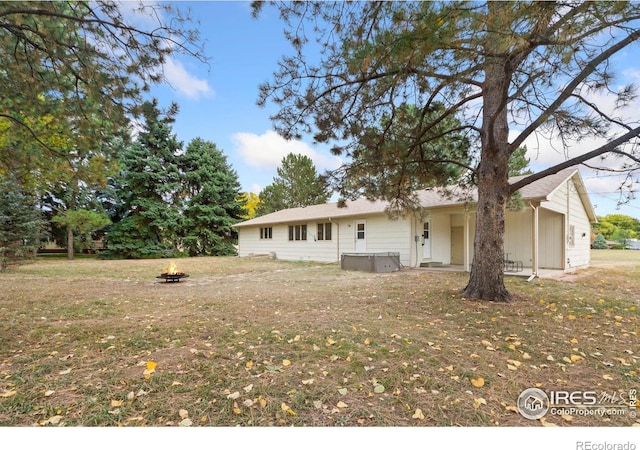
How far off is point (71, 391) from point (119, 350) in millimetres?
940

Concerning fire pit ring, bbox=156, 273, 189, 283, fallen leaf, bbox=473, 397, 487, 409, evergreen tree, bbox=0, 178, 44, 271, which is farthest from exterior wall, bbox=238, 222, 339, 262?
fallen leaf, bbox=473, 397, 487, 409

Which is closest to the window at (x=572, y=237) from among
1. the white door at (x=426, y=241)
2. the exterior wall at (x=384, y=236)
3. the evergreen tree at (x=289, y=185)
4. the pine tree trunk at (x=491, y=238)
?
the white door at (x=426, y=241)

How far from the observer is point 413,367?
302cm

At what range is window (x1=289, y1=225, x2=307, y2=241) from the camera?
676 inches

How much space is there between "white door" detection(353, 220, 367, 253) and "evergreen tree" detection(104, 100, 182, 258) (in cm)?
1510

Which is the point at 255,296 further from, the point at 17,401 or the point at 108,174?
the point at 17,401

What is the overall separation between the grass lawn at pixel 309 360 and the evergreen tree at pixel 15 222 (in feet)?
26.8

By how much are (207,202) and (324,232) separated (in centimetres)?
1328

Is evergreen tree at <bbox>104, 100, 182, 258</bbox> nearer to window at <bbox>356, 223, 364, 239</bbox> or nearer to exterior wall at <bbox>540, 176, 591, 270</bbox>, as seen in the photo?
window at <bbox>356, 223, 364, 239</bbox>

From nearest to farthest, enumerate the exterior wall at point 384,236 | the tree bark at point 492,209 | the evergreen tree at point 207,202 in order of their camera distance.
Answer: the tree bark at point 492,209
the exterior wall at point 384,236
the evergreen tree at point 207,202

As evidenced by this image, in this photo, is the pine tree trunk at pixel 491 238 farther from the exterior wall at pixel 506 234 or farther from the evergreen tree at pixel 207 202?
the evergreen tree at pixel 207 202

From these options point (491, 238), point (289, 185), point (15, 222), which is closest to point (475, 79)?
point (491, 238)

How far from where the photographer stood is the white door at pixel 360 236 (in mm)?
13859

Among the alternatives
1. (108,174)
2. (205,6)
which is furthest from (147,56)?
(108,174)
